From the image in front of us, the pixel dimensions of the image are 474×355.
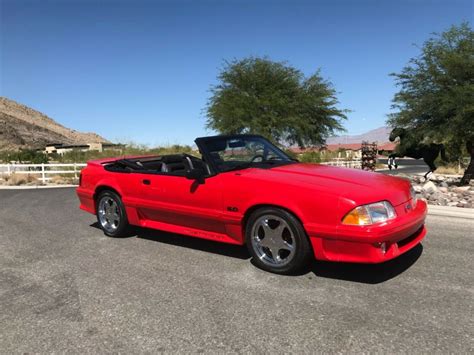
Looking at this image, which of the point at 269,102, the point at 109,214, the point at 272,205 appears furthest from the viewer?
the point at 269,102

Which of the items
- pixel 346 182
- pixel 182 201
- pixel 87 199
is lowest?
pixel 87 199

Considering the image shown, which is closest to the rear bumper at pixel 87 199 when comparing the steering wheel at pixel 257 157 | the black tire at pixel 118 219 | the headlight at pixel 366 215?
the black tire at pixel 118 219

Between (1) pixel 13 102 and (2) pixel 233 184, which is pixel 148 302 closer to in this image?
(2) pixel 233 184

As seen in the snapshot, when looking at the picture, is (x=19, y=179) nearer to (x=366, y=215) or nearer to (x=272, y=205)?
(x=272, y=205)

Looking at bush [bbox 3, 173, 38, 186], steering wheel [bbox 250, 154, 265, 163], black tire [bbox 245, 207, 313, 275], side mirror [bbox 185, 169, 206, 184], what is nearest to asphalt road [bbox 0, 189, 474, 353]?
black tire [bbox 245, 207, 313, 275]

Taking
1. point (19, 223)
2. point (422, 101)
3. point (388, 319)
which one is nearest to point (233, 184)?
point (388, 319)

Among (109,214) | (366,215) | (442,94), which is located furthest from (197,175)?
(442,94)

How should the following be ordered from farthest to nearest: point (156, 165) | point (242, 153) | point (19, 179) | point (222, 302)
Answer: point (19, 179) → point (156, 165) → point (242, 153) → point (222, 302)

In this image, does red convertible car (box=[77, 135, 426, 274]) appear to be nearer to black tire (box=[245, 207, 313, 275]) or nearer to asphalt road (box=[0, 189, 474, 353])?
black tire (box=[245, 207, 313, 275])

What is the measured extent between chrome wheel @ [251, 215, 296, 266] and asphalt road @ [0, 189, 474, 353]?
0.21 m

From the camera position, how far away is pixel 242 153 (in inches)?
224

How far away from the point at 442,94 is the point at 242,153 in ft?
32.0

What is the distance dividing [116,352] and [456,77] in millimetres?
13169

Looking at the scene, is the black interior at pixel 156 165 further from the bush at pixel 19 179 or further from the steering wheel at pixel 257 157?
the bush at pixel 19 179
